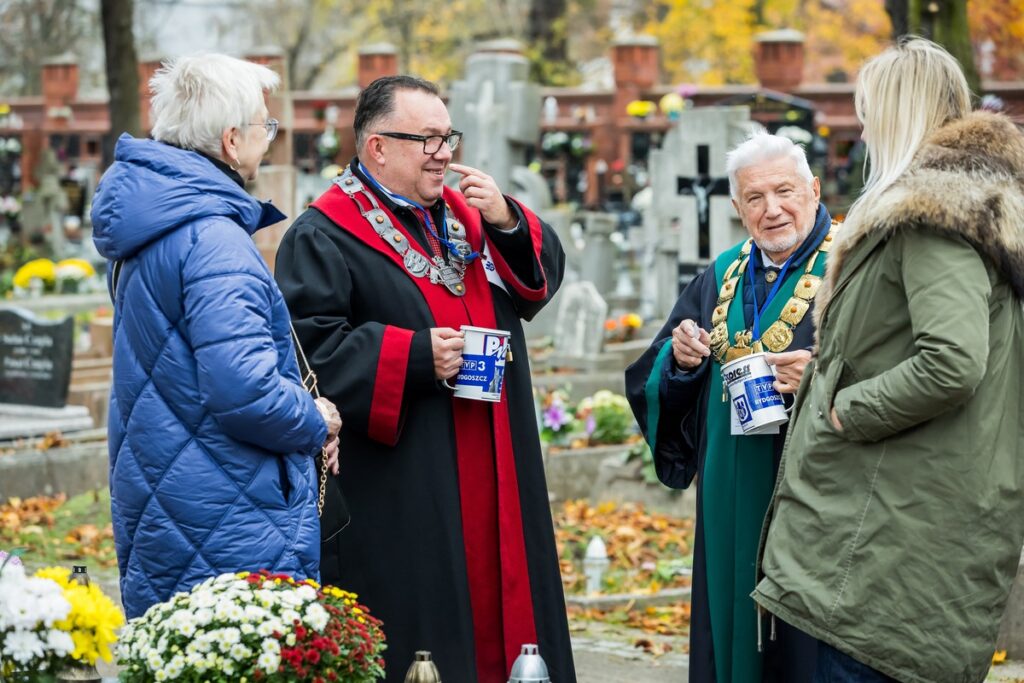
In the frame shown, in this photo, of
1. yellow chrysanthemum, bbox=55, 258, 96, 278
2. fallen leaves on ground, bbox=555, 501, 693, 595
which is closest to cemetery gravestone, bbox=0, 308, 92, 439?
fallen leaves on ground, bbox=555, 501, 693, 595

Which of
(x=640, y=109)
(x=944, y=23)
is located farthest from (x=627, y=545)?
(x=640, y=109)

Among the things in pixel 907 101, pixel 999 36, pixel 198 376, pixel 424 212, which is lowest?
pixel 198 376

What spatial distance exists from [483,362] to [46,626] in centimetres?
160

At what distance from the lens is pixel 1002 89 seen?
79.0 feet

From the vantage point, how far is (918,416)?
3.60 metres

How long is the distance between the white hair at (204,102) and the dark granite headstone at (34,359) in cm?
696

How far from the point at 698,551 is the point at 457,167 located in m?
1.40

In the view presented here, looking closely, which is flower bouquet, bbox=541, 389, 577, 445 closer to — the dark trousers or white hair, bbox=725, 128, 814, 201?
white hair, bbox=725, 128, 814, 201

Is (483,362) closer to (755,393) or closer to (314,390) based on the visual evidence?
(314,390)

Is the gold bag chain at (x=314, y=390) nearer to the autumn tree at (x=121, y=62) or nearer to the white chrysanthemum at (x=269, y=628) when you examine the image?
the white chrysanthemum at (x=269, y=628)

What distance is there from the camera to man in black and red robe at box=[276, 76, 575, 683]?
184 inches

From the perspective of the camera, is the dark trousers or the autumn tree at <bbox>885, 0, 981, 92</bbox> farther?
the autumn tree at <bbox>885, 0, 981, 92</bbox>

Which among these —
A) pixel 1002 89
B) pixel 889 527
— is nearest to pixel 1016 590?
pixel 889 527

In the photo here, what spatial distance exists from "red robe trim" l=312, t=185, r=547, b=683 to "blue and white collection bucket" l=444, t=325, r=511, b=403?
24 cm
